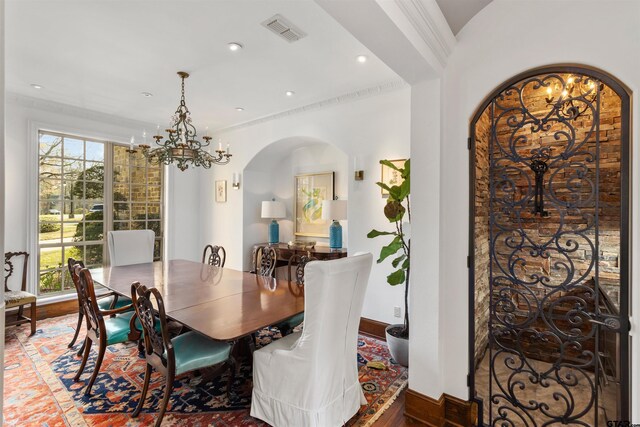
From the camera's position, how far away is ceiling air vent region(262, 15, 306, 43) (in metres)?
2.26

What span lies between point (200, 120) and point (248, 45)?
257cm

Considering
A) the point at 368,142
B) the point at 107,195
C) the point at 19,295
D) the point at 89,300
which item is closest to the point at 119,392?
the point at 89,300

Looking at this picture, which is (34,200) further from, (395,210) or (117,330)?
(395,210)

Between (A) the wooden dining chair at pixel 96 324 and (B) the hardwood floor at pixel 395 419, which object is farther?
(A) the wooden dining chair at pixel 96 324

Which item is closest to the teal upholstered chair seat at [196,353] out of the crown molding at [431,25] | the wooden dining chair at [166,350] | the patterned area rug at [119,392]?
the wooden dining chair at [166,350]

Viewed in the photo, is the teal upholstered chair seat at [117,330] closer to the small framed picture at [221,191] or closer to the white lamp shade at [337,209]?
the white lamp shade at [337,209]

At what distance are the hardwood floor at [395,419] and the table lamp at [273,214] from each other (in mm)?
3241

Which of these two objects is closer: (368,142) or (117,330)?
(117,330)

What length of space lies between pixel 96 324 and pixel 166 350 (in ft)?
3.20

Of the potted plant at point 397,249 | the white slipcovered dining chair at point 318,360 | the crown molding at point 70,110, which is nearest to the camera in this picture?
the white slipcovered dining chair at point 318,360

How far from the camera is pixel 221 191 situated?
5.37 metres

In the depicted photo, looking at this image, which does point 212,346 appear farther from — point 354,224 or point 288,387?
point 354,224

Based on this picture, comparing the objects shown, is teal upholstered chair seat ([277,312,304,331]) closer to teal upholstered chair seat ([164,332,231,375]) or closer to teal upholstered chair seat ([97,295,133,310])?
teal upholstered chair seat ([164,332,231,375])

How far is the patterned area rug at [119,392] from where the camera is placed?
208 centimetres
